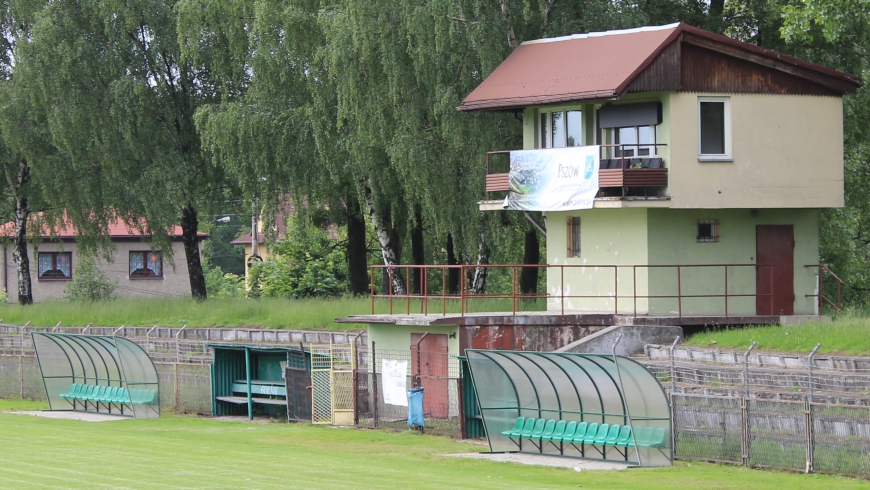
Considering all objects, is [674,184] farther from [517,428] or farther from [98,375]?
[98,375]

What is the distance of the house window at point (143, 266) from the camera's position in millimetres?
71562

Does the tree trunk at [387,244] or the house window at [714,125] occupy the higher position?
the house window at [714,125]

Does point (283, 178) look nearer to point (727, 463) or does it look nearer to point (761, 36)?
point (761, 36)

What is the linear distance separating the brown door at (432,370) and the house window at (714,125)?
7.63 meters

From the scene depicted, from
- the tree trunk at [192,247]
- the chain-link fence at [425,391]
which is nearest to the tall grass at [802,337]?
the chain-link fence at [425,391]

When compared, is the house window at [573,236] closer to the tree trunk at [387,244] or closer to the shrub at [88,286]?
the tree trunk at [387,244]

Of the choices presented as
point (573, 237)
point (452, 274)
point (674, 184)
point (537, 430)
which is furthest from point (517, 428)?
point (452, 274)

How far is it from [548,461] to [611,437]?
1.25 meters

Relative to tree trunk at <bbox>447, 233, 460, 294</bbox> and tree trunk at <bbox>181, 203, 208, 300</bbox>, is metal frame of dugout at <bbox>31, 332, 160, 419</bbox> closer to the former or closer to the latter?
tree trunk at <bbox>181, 203, 208, 300</bbox>

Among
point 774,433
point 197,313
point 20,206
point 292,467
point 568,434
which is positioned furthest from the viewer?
point 20,206

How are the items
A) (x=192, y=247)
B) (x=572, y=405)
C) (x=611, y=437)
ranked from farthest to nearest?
(x=192, y=247) < (x=572, y=405) < (x=611, y=437)

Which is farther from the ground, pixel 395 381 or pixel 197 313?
pixel 197 313

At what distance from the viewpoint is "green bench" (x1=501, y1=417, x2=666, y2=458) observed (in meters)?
A: 21.0

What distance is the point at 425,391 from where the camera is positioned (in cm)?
2811
